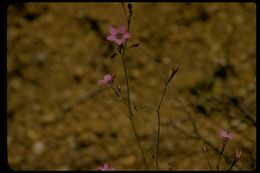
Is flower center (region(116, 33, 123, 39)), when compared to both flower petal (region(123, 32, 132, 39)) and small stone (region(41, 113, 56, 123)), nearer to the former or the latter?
flower petal (region(123, 32, 132, 39))

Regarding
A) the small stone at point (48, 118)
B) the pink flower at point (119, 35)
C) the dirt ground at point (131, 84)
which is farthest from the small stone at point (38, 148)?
the pink flower at point (119, 35)

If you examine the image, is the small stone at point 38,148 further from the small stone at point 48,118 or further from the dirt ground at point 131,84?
the small stone at point 48,118

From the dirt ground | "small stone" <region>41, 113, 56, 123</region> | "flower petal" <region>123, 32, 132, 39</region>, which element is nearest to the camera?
"flower petal" <region>123, 32, 132, 39</region>

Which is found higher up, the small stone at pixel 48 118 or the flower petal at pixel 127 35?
the flower petal at pixel 127 35

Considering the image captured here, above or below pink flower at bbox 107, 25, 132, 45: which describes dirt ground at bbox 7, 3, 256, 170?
below

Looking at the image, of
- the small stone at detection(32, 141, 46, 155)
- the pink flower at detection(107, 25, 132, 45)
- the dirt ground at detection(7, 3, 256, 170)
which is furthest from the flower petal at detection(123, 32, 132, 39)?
the small stone at detection(32, 141, 46, 155)

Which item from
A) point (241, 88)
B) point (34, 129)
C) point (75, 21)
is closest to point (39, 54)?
point (75, 21)

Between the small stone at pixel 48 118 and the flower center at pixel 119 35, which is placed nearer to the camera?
the flower center at pixel 119 35

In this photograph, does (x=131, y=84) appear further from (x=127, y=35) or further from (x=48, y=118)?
(x=127, y=35)
